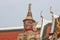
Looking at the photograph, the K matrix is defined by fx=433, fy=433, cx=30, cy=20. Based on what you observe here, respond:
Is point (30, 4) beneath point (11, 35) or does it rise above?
above

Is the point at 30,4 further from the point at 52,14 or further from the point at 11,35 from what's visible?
the point at 11,35

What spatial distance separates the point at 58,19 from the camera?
2906 cm

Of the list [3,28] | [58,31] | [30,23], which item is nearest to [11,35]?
[3,28]

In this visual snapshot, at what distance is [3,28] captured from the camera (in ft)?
112

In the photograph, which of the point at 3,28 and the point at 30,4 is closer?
the point at 30,4

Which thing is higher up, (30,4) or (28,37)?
(30,4)

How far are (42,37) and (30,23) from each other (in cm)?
141

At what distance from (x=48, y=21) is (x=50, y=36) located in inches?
84.0

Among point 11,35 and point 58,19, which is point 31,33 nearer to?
point 58,19

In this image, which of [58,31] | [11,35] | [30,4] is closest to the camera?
[58,31]

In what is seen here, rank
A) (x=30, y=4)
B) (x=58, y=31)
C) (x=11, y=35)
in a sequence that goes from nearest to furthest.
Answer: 1. (x=58, y=31)
2. (x=30, y=4)
3. (x=11, y=35)

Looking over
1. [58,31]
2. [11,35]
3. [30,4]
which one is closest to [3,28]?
[11,35]

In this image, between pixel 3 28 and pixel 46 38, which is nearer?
pixel 46 38

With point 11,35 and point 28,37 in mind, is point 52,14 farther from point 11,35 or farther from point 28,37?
point 11,35
